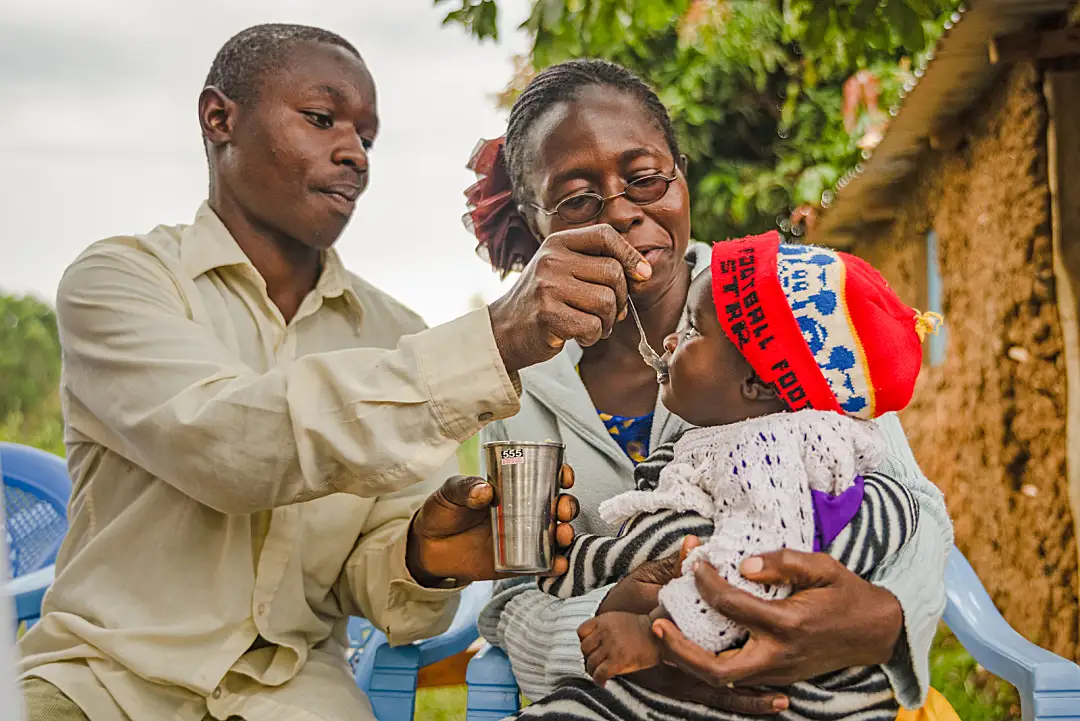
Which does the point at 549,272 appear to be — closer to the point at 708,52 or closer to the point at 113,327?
the point at 113,327

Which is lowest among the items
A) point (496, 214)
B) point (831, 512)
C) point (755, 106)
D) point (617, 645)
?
point (617, 645)

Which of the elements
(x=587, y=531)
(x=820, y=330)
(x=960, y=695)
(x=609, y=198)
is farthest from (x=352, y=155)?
(x=960, y=695)

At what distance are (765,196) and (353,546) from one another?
9380 mm

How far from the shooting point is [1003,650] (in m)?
2.78

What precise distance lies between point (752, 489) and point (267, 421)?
1043 mm

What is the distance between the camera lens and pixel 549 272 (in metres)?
2.13

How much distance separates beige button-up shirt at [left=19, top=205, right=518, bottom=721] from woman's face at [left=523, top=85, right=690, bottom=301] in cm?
69

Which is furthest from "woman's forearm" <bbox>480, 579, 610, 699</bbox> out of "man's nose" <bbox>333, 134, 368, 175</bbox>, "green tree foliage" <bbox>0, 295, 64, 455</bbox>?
"green tree foliage" <bbox>0, 295, 64, 455</bbox>

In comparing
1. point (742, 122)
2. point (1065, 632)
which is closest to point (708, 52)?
point (742, 122)

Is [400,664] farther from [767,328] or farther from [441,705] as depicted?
[441,705]

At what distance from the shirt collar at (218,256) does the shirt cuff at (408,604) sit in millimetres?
787

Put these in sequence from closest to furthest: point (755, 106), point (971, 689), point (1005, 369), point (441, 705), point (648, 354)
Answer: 1. point (648, 354)
2. point (1005, 369)
3. point (971, 689)
4. point (441, 705)
5. point (755, 106)

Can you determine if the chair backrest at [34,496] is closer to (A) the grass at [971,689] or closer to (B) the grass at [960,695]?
(B) the grass at [960,695]

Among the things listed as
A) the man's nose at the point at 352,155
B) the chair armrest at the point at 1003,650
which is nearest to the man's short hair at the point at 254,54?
the man's nose at the point at 352,155
